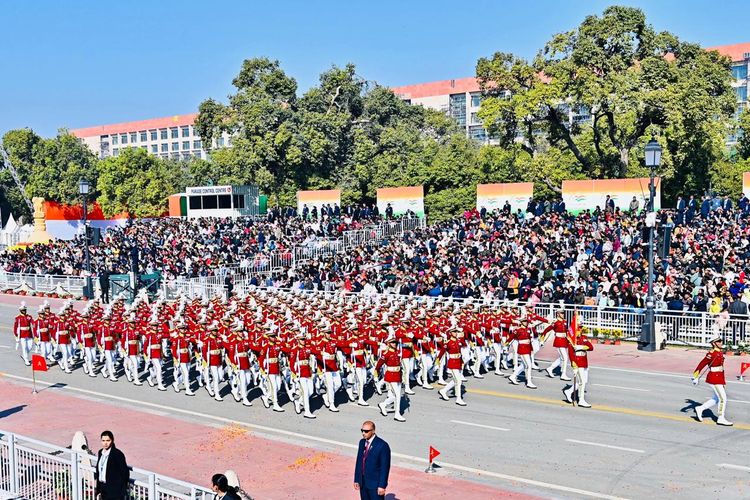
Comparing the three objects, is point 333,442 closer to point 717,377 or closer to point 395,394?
point 395,394

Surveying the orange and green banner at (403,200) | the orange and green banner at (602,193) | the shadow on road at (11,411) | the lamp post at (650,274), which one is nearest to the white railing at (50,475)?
the shadow on road at (11,411)

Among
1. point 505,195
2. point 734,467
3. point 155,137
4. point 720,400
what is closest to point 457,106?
point 155,137

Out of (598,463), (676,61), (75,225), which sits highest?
(676,61)

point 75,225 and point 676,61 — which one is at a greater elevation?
point 676,61

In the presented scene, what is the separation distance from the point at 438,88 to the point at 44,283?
71.0 meters

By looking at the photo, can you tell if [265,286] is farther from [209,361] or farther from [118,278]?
[209,361]

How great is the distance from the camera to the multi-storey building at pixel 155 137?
129 meters

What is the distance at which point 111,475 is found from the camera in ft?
33.9

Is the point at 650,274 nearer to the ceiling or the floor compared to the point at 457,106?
nearer to the floor

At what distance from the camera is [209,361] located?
66.3 ft

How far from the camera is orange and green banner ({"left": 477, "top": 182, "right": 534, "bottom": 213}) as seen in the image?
1678 inches

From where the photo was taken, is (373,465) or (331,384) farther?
(331,384)

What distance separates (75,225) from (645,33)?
45.5m

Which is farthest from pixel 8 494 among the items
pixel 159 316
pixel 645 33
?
pixel 645 33
